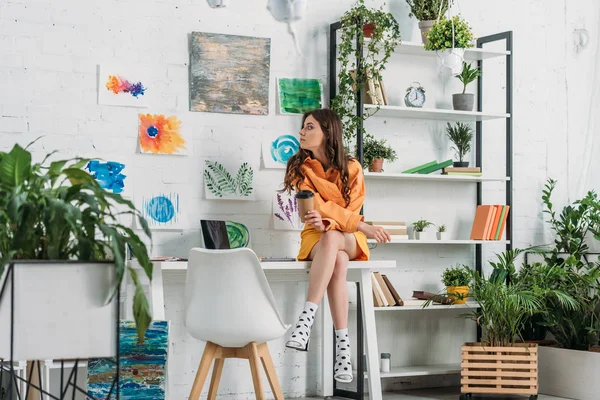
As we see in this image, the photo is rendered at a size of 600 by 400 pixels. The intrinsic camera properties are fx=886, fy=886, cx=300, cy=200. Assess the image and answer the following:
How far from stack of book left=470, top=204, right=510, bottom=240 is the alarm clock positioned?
71cm

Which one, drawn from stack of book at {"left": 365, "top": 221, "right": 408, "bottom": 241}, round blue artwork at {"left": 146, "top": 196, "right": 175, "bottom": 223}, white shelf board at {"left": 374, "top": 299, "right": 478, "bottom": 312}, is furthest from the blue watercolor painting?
white shelf board at {"left": 374, "top": 299, "right": 478, "bottom": 312}

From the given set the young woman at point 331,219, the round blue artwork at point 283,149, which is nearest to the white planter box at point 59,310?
the young woman at point 331,219

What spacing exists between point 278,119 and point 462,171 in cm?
111

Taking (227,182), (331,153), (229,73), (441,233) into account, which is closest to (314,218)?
(331,153)

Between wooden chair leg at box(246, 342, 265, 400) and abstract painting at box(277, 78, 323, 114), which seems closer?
wooden chair leg at box(246, 342, 265, 400)

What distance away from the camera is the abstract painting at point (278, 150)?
481cm

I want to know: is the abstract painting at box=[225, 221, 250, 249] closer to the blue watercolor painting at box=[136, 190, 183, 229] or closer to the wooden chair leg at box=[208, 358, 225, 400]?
the blue watercolor painting at box=[136, 190, 183, 229]

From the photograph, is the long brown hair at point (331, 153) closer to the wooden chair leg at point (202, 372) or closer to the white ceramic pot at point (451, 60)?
the white ceramic pot at point (451, 60)

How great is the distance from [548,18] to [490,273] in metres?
1.70

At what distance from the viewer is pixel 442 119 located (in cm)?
527

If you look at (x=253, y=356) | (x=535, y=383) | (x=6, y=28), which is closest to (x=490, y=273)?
(x=535, y=383)

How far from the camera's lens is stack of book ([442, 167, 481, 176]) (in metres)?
5.07

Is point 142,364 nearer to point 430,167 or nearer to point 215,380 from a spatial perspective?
point 215,380

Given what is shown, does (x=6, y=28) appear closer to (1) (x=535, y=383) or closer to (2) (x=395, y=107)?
(2) (x=395, y=107)
